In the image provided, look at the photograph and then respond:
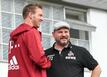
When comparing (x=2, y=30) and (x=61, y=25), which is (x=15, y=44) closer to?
(x=61, y=25)

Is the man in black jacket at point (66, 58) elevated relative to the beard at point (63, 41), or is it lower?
lower

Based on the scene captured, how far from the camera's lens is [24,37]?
14.1 ft

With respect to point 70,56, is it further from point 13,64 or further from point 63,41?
point 13,64

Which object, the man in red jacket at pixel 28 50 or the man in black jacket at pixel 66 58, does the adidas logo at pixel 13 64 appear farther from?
the man in black jacket at pixel 66 58

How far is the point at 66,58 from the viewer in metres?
4.61

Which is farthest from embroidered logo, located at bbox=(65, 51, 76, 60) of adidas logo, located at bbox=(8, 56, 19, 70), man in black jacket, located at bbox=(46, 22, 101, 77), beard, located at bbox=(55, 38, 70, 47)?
adidas logo, located at bbox=(8, 56, 19, 70)

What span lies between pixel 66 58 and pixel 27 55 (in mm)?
500

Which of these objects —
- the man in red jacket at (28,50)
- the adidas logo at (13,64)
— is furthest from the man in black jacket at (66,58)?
the adidas logo at (13,64)

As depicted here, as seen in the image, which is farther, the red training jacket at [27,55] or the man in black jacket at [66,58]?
the man in black jacket at [66,58]

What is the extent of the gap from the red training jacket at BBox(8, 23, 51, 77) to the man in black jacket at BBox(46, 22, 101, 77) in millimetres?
219

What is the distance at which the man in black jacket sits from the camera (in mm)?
4543

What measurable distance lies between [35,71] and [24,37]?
1.04 feet

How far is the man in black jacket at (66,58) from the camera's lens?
4543 mm

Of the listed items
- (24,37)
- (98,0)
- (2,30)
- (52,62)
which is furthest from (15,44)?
(98,0)
